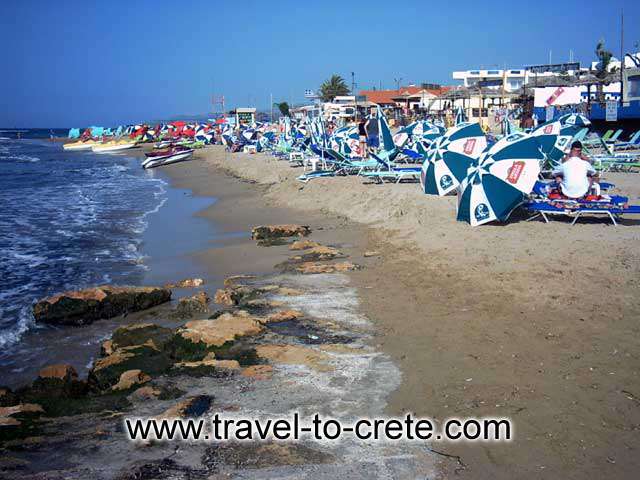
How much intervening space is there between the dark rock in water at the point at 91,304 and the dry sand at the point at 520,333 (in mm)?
3128

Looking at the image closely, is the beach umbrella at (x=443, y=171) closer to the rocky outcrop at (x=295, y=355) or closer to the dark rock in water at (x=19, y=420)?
the rocky outcrop at (x=295, y=355)

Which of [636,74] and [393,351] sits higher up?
[636,74]

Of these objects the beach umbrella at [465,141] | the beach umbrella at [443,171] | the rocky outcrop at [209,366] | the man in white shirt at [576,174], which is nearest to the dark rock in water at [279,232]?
the beach umbrella at [443,171]

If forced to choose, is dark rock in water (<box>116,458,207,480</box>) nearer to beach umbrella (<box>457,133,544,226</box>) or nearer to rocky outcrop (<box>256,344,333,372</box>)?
rocky outcrop (<box>256,344,333,372</box>)

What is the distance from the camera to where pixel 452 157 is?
1282cm

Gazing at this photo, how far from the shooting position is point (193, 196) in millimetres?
24703

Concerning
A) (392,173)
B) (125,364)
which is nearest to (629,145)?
(392,173)

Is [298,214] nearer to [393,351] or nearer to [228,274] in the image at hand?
[228,274]

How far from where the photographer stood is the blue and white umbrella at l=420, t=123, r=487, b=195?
12.4 meters

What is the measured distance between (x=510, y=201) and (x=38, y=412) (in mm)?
7646

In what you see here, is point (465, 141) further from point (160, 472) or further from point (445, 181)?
point (160, 472)

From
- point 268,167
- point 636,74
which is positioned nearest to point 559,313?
point 268,167

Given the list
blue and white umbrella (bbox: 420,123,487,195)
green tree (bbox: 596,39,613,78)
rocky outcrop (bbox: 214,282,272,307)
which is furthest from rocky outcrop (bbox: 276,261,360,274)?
green tree (bbox: 596,39,613,78)

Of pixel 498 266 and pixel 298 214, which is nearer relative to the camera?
pixel 498 266
